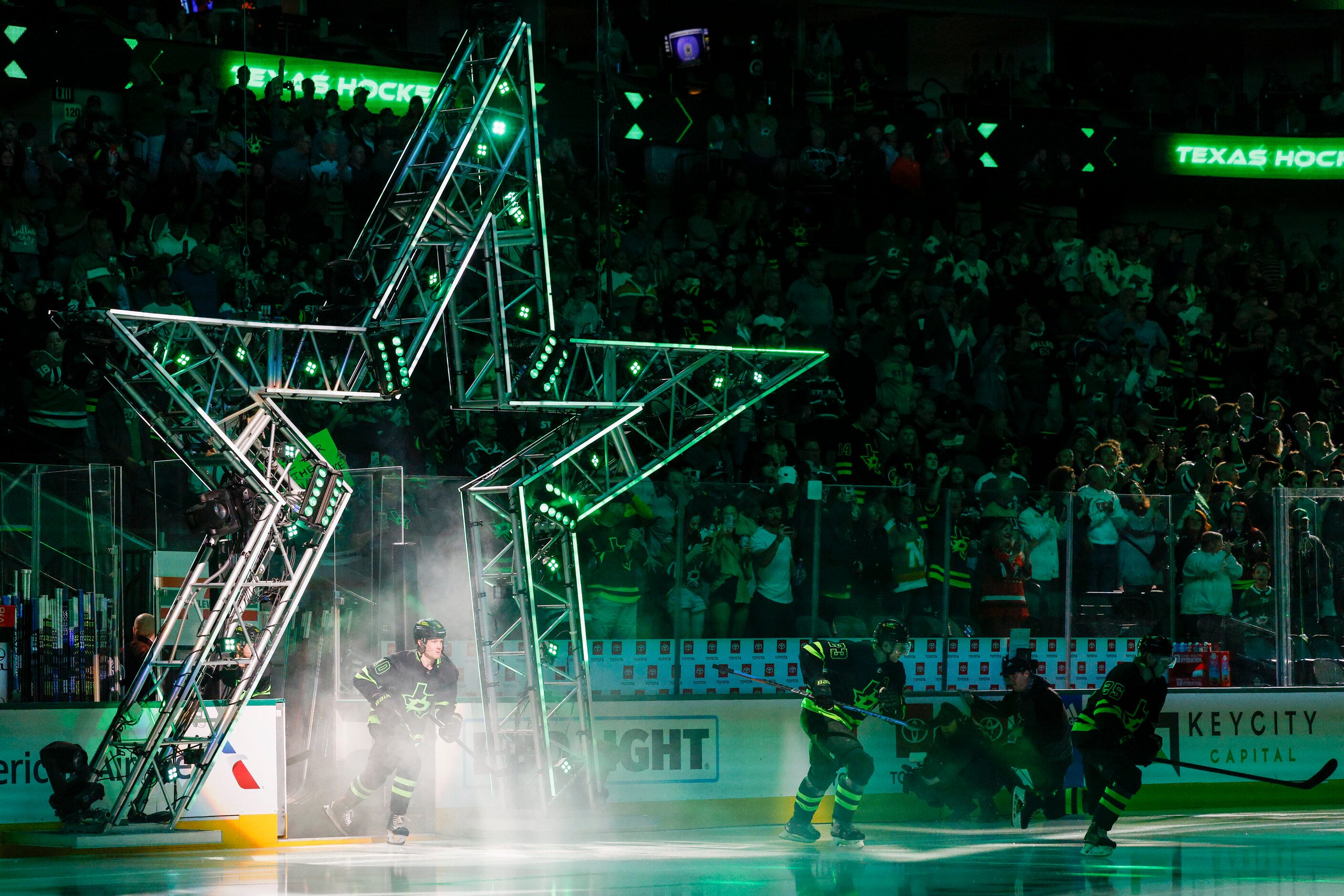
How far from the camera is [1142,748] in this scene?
45.7ft

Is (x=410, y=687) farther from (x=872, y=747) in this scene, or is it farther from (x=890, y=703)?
(x=872, y=747)

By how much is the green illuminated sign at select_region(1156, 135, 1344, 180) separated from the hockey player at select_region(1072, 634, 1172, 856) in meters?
16.4

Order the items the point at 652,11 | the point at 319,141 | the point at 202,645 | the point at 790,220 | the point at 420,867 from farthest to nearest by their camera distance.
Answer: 1. the point at 652,11
2. the point at 790,220
3. the point at 319,141
4. the point at 202,645
5. the point at 420,867

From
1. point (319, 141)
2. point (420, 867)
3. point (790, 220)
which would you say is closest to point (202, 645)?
point (420, 867)

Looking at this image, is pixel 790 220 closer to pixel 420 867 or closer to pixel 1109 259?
pixel 1109 259

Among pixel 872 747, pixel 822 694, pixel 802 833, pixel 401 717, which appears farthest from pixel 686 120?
pixel 802 833

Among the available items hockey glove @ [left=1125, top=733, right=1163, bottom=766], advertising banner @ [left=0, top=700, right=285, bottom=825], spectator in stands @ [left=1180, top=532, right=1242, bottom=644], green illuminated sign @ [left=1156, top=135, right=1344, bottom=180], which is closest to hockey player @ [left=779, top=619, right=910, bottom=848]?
hockey glove @ [left=1125, top=733, right=1163, bottom=766]

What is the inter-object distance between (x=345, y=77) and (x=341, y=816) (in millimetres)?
11971

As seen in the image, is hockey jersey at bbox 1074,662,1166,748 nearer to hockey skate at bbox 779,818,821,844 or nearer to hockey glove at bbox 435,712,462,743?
hockey skate at bbox 779,818,821,844

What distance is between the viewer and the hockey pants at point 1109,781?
13.6 metres

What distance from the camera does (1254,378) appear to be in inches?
942

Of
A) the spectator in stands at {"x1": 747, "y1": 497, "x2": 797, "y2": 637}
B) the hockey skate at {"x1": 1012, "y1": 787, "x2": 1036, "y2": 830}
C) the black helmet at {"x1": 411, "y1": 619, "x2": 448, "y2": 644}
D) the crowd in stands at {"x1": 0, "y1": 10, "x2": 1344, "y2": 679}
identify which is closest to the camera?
the black helmet at {"x1": 411, "y1": 619, "x2": 448, "y2": 644}

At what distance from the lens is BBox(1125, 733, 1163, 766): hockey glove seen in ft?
45.7

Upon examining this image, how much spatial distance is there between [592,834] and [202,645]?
365 cm
